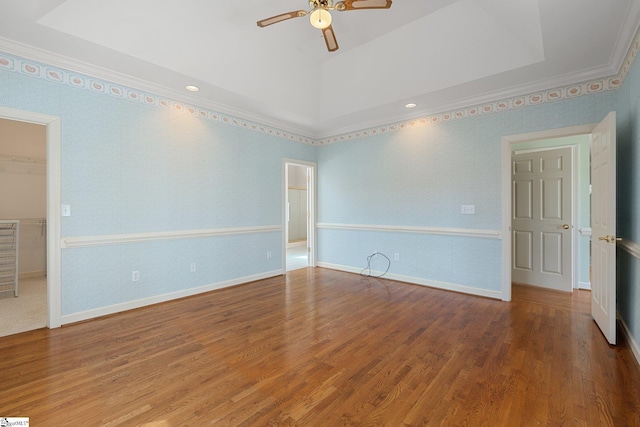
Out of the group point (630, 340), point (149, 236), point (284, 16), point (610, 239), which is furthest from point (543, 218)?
point (149, 236)

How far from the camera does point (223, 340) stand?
2656 mm

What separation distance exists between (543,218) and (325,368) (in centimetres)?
414

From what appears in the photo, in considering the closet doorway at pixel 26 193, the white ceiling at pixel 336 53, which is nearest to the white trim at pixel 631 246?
the white ceiling at pixel 336 53

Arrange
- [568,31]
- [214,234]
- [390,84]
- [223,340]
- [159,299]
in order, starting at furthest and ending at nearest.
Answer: [214,234] < [390,84] < [159,299] < [223,340] < [568,31]

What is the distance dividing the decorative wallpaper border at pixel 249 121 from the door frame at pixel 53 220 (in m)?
0.46

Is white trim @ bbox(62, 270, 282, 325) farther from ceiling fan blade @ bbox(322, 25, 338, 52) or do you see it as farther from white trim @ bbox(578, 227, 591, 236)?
white trim @ bbox(578, 227, 591, 236)

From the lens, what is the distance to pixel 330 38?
9.32 feet

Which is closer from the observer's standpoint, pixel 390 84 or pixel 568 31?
pixel 568 31

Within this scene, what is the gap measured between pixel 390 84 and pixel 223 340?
3774 mm

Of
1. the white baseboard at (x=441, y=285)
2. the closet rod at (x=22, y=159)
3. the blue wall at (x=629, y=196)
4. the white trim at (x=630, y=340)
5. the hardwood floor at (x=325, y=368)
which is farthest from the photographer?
the closet rod at (x=22, y=159)

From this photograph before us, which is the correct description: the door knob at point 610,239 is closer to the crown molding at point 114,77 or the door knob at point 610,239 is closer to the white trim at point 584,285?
the white trim at point 584,285

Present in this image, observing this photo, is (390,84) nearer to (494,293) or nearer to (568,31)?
(568,31)

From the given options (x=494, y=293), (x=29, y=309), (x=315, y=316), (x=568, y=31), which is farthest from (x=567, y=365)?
(x=29, y=309)

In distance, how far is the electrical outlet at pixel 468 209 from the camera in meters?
4.00
